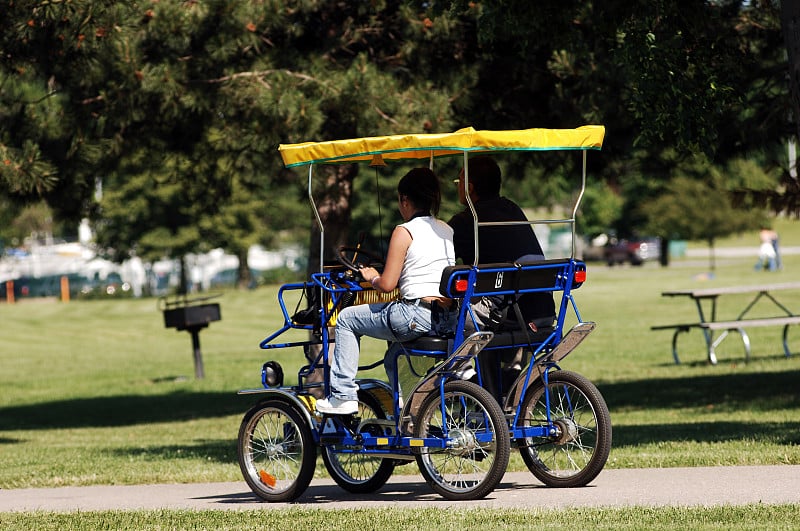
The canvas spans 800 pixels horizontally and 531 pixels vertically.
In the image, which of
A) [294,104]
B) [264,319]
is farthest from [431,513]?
[264,319]

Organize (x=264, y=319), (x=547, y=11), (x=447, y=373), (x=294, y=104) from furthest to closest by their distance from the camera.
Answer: (x=264, y=319) < (x=294, y=104) < (x=547, y=11) < (x=447, y=373)

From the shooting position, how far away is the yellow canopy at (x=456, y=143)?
24.9ft

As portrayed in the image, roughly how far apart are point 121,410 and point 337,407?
A: 13.6 meters

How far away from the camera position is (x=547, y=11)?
409 inches

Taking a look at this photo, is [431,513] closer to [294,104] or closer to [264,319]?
[294,104]

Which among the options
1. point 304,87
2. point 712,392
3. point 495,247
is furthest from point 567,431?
point 712,392

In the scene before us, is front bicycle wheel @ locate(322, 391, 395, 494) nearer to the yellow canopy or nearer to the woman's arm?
the woman's arm

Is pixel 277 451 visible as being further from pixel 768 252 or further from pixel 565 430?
pixel 768 252

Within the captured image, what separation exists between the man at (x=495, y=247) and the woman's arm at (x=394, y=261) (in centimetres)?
46

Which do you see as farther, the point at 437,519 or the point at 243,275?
the point at 243,275

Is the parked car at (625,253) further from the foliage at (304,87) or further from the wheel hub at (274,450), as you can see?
the wheel hub at (274,450)

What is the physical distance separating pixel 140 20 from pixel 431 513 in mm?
7181

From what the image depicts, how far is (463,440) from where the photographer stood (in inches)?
305

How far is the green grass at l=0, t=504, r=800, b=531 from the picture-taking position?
6727 mm
